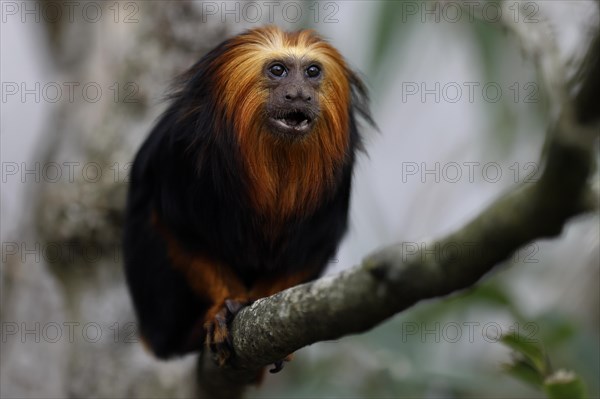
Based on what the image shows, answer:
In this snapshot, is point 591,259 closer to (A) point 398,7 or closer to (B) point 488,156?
(B) point 488,156

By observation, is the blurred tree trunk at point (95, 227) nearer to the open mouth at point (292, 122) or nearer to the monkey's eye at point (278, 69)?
the monkey's eye at point (278, 69)

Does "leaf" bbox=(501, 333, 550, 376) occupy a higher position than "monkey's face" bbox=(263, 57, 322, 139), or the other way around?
"monkey's face" bbox=(263, 57, 322, 139)

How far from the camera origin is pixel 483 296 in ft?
16.2

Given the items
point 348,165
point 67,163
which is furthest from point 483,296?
point 67,163

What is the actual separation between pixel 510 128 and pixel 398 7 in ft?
4.26

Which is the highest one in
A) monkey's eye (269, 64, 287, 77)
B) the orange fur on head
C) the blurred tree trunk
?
monkey's eye (269, 64, 287, 77)

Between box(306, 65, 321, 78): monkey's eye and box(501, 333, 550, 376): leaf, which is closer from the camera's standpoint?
box(501, 333, 550, 376): leaf

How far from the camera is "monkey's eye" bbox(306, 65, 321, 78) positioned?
3.92 meters

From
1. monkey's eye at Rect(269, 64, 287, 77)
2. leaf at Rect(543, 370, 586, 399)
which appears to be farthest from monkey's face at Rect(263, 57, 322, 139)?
leaf at Rect(543, 370, 586, 399)

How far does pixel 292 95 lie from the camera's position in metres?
3.74

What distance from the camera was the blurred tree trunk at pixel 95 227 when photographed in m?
4.79

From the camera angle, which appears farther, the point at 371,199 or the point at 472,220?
the point at 371,199

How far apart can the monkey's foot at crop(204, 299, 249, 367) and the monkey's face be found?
0.79m

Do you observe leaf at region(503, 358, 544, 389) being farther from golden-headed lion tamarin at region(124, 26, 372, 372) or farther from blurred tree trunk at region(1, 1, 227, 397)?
blurred tree trunk at region(1, 1, 227, 397)
